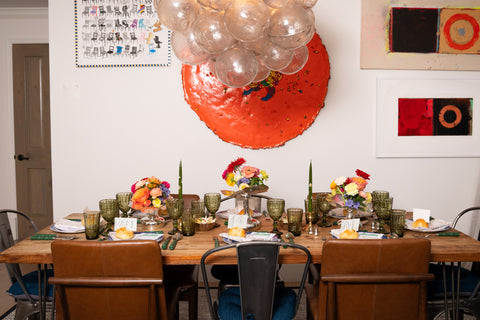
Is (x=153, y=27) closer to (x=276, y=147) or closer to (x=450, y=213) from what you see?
(x=276, y=147)

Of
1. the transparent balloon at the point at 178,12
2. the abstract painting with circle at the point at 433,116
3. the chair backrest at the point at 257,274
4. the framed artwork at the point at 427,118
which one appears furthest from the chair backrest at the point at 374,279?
the abstract painting with circle at the point at 433,116

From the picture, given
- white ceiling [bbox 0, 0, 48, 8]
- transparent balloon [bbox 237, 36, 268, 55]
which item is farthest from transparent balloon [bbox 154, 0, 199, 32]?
white ceiling [bbox 0, 0, 48, 8]

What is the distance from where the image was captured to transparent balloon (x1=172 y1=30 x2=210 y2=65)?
195cm

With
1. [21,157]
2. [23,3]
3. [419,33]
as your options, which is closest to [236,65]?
[419,33]

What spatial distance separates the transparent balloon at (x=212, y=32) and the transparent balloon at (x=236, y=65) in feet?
0.23

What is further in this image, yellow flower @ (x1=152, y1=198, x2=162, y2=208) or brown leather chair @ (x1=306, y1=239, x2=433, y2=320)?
yellow flower @ (x1=152, y1=198, x2=162, y2=208)

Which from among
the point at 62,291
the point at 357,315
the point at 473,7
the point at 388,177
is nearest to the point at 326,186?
the point at 388,177

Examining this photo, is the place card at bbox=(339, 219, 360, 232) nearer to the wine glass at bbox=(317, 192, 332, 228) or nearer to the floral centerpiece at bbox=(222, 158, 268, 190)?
the wine glass at bbox=(317, 192, 332, 228)

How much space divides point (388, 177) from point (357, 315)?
182cm

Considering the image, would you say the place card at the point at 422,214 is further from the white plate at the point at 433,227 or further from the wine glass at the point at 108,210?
the wine glass at the point at 108,210

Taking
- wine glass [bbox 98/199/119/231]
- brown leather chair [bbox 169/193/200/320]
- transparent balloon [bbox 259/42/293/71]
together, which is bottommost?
brown leather chair [bbox 169/193/200/320]

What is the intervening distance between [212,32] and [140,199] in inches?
37.2

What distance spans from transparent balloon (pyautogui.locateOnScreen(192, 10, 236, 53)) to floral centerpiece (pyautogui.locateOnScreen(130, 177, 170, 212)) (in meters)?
0.81

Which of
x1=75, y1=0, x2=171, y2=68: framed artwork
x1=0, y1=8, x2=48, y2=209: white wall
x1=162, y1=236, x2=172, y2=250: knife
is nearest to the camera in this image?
x1=162, y1=236, x2=172, y2=250: knife
